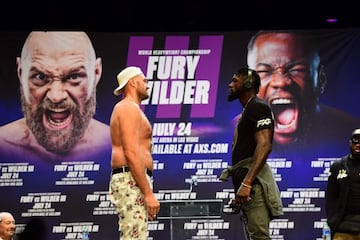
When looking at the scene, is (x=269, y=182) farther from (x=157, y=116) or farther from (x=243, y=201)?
(x=157, y=116)

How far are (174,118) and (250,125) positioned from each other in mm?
3794

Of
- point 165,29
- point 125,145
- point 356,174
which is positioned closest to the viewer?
point 125,145

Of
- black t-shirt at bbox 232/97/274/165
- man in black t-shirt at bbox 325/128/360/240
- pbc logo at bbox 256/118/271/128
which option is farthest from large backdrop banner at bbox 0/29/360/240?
pbc logo at bbox 256/118/271/128

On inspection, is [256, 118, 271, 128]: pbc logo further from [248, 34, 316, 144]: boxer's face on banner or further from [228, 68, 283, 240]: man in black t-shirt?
[248, 34, 316, 144]: boxer's face on banner

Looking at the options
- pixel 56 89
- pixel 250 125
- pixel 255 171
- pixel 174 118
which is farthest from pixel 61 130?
pixel 255 171

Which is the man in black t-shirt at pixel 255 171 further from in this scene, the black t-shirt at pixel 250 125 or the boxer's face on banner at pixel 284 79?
the boxer's face on banner at pixel 284 79

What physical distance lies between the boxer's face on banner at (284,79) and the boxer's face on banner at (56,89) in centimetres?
189

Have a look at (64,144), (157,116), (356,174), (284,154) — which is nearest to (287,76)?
(284,154)

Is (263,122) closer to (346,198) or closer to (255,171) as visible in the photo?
(255,171)

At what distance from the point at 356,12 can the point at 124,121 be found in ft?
17.2

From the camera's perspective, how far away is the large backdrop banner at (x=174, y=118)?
27.1 ft

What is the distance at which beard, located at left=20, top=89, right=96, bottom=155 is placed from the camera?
8508 millimetres

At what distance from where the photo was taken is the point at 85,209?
8.34 m

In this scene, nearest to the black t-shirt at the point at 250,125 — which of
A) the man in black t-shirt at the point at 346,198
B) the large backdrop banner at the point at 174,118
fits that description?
the man in black t-shirt at the point at 346,198
